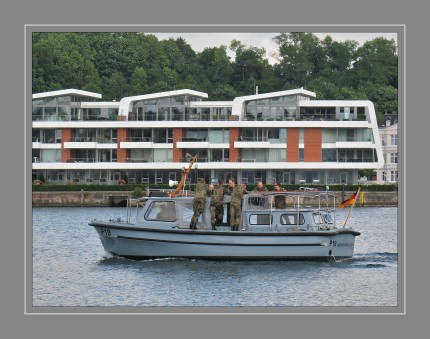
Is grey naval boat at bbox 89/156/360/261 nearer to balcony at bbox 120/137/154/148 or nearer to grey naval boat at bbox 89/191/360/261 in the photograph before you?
grey naval boat at bbox 89/191/360/261

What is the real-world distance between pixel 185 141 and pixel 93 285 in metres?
63.6

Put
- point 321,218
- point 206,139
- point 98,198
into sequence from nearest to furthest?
→ point 321,218
point 98,198
point 206,139

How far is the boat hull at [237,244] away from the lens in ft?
139

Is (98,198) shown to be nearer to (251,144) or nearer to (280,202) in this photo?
(251,144)

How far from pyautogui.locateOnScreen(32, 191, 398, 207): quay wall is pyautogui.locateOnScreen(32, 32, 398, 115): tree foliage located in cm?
854

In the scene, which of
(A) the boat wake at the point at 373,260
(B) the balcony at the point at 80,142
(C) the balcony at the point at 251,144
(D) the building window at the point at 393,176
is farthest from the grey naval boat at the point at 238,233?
(D) the building window at the point at 393,176

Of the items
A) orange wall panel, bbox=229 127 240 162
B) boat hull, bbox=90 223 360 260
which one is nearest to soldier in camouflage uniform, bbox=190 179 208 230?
boat hull, bbox=90 223 360 260

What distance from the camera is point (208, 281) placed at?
1566 inches

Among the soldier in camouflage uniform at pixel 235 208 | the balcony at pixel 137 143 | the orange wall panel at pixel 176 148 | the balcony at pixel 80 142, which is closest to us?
the soldier in camouflage uniform at pixel 235 208

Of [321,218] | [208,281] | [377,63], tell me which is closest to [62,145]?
[377,63]

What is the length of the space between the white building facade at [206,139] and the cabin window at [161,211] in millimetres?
54482

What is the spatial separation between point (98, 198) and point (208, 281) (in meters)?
54.8

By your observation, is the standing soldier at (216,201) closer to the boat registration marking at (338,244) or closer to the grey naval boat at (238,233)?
the grey naval boat at (238,233)
